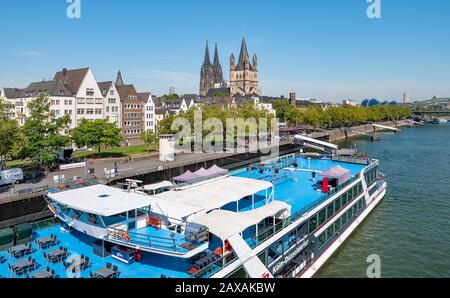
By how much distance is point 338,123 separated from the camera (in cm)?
14688

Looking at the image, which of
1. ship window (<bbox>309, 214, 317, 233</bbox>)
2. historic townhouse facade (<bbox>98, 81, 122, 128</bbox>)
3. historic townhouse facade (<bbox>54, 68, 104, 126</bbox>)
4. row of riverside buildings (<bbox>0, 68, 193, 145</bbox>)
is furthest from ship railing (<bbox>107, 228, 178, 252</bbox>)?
historic townhouse facade (<bbox>98, 81, 122, 128</bbox>)

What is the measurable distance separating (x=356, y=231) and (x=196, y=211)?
17.9 m

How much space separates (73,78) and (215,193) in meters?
62.6

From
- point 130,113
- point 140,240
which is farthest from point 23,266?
point 130,113

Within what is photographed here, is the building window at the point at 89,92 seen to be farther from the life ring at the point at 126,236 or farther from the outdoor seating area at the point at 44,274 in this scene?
the outdoor seating area at the point at 44,274

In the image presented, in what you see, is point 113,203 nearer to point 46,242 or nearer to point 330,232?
point 46,242

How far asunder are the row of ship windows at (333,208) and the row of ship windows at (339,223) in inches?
27.4

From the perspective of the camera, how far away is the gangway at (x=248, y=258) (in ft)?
48.5

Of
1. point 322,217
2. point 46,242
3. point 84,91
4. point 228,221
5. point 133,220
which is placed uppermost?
point 84,91

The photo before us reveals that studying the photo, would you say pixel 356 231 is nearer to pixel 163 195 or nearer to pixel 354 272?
pixel 354 272

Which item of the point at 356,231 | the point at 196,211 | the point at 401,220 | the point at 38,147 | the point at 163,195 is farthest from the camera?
the point at 38,147

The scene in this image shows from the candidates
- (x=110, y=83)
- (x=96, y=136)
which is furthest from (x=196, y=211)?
(x=110, y=83)

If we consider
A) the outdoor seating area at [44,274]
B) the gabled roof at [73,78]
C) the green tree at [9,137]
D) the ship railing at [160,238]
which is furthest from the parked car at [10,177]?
the gabled roof at [73,78]

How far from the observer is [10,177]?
3491 cm
